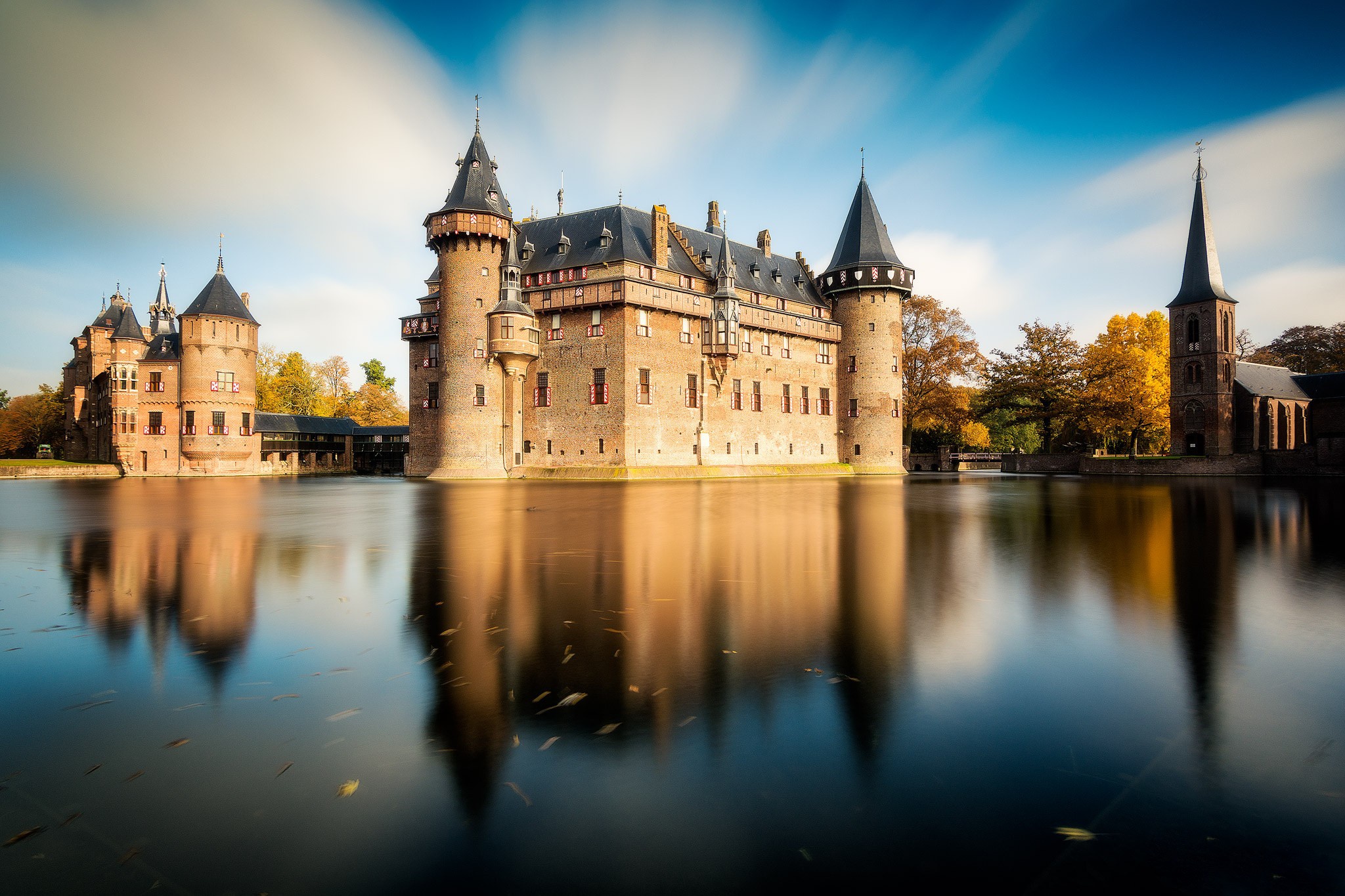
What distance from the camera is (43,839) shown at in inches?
107

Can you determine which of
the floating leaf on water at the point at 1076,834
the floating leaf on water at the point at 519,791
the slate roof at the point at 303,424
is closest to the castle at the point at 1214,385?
the floating leaf on water at the point at 1076,834

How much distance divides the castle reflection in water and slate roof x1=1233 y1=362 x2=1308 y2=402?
126 ft

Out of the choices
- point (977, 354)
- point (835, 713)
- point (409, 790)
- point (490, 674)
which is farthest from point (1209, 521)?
point (977, 354)

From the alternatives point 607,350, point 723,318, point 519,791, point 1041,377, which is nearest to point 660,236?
point 723,318

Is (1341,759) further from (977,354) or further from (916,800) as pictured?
(977,354)

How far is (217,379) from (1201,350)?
2740 inches

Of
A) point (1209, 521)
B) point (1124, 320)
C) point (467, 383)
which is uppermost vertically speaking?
point (1124, 320)

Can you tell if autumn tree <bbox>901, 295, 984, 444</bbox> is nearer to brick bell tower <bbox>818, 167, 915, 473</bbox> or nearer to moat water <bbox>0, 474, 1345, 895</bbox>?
brick bell tower <bbox>818, 167, 915, 473</bbox>

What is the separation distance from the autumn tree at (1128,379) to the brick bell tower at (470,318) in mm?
39151

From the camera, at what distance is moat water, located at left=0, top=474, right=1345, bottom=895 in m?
2.61

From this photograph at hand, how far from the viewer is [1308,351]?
65312 millimetres

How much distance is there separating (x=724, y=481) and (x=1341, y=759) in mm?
33424

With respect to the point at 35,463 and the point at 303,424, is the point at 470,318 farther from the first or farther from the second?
the point at 35,463

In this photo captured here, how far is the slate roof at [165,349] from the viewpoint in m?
51.4
